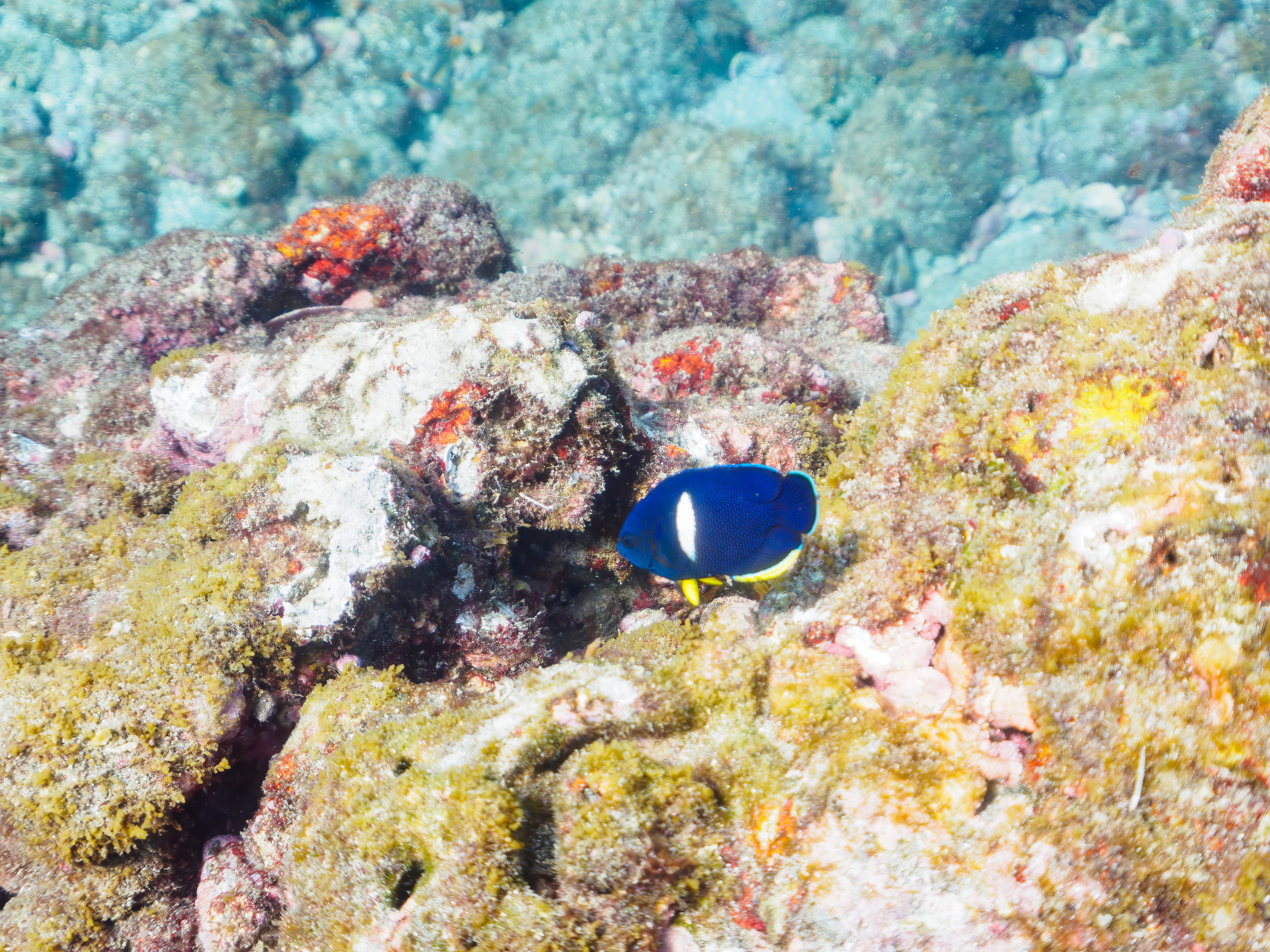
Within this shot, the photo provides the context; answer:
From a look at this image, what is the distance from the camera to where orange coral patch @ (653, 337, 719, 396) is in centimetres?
461

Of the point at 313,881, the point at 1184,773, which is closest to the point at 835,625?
the point at 1184,773

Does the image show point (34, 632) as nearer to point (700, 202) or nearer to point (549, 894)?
point (549, 894)

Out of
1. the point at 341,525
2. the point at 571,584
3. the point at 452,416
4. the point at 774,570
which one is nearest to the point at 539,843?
the point at 774,570

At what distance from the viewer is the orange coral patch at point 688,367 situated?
4.61m

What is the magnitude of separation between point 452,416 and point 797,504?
2129mm

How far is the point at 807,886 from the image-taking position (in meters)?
1.84

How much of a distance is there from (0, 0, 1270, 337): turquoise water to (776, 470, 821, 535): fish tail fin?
1119cm

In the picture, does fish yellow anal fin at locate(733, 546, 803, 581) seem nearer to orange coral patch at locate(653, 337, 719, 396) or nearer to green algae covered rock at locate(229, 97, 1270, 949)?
green algae covered rock at locate(229, 97, 1270, 949)

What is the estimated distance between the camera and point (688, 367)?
15.2 feet

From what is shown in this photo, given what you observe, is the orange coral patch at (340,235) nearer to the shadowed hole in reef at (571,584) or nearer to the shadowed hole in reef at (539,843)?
the shadowed hole in reef at (571,584)

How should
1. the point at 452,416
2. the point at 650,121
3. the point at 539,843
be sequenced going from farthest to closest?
the point at 650,121, the point at 452,416, the point at 539,843

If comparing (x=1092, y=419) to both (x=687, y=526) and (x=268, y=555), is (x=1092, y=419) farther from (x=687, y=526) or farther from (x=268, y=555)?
(x=268, y=555)

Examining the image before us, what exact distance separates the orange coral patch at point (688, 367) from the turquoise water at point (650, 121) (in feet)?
26.2

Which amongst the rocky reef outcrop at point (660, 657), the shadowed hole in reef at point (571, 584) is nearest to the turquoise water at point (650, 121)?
the rocky reef outcrop at point (660, 657)
